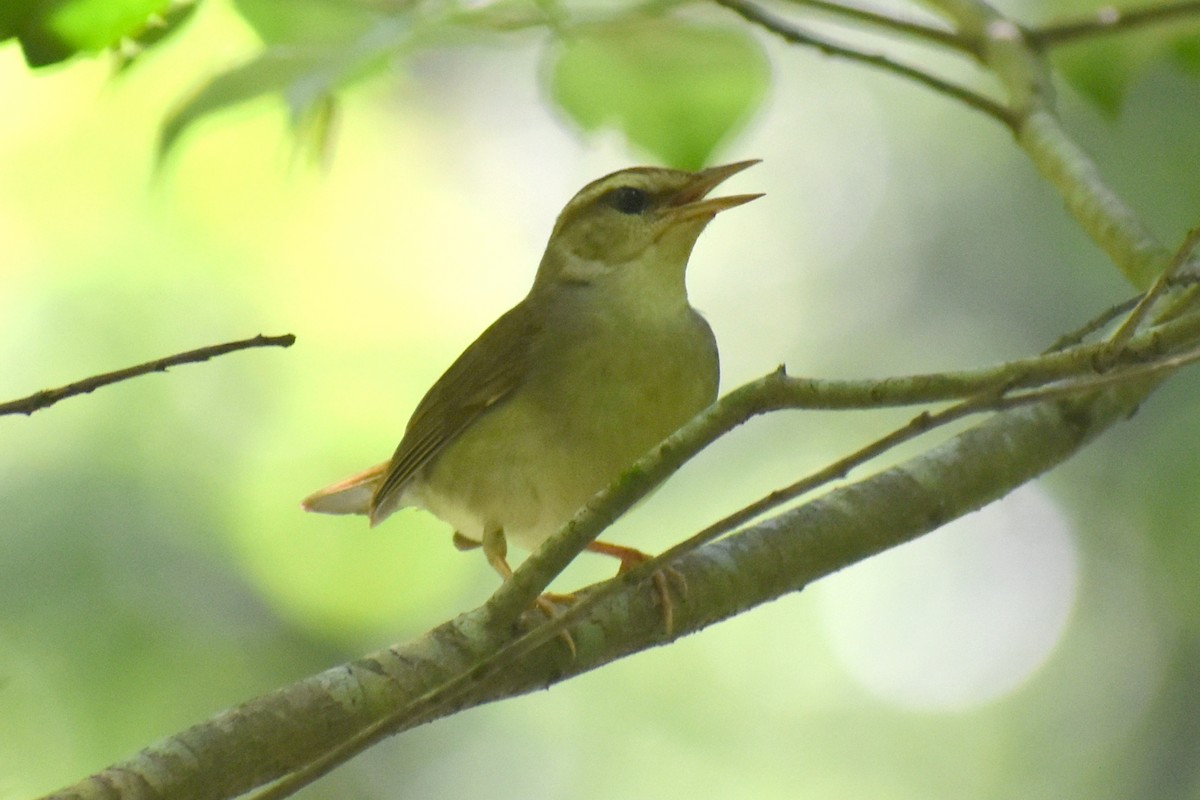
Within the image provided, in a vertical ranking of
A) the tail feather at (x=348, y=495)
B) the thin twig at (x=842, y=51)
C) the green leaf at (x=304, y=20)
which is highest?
the thin twig at (x=842, y=51)

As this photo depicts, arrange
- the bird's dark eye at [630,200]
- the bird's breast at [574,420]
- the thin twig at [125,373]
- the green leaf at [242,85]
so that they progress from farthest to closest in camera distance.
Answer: the bird's dark eye at [630,200] < the bird's breast at [574,420] < the green leaf at [242,85] < the thin twig at [125,373]

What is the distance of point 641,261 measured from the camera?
398 centimetres

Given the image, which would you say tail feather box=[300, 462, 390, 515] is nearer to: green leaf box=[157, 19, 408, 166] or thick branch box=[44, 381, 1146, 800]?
thick branch box=[44, 381, 1146, 800]

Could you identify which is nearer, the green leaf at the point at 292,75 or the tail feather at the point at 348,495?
the green leaf at the point at 292,75

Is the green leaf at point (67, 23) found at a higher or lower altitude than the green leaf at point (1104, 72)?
lower

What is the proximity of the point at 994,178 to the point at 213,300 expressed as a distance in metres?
5.10

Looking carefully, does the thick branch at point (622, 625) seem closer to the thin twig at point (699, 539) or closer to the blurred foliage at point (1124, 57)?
the thin twig at point (699, 539)

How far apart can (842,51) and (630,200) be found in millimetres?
1184

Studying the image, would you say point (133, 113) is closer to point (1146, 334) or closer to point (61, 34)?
point (61, 34)

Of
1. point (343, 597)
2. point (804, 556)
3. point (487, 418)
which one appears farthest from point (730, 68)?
point (343, 597)

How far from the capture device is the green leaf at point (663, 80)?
2248 millimetres

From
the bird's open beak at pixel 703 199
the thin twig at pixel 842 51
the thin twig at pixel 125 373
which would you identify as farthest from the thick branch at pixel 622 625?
the bird's open beak at pixel 703 199

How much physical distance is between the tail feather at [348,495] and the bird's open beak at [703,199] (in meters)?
1.16

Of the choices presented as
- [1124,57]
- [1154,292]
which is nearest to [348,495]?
[1124,57]
